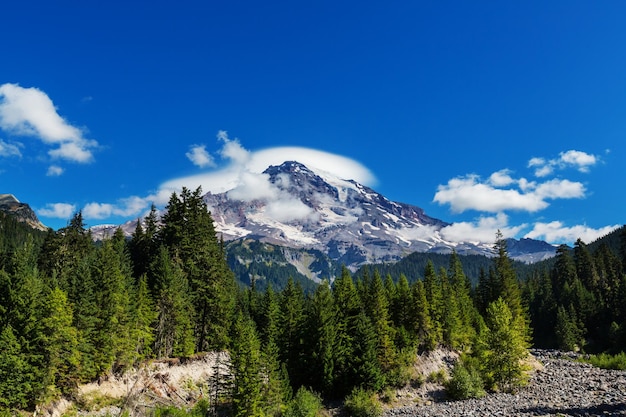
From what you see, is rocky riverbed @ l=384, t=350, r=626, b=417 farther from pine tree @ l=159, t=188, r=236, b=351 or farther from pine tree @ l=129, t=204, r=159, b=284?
pine tree @ l=129, t=204, r=159, b=284

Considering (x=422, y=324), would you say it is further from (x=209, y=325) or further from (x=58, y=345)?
(x=58, y=345)

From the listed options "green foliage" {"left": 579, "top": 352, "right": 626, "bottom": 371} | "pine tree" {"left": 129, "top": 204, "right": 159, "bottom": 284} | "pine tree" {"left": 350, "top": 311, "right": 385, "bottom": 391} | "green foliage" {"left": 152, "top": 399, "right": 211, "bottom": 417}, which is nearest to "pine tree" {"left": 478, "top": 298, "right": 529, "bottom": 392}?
"pine tree" {"left": 350, "top": 311, "right": 385, "bottom": 391}

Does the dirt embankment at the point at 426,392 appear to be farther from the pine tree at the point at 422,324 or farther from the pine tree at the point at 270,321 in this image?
the pine tree at the point at 270,321

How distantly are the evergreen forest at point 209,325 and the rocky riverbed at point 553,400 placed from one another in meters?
4.26

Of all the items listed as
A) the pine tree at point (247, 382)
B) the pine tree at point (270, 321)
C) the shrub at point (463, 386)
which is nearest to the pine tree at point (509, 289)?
the shrub at point (463, 386)

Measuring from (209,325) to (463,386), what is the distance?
3979 centimetres

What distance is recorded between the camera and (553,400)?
198 feet

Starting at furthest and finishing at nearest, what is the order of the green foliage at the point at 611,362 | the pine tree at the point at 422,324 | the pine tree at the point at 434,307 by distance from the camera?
the green foliage at the point at 611,362 → the pine tree at the point at 434,307 → the pine tree at the point at 422,324

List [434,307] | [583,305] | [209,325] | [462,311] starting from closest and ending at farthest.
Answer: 1. [209,325]
2. [434,307]
3. [462,311]
4. [583,305]

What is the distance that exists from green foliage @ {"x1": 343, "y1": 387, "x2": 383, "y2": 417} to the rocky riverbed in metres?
2.00

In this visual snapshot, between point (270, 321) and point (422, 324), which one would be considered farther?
point (422, 324)

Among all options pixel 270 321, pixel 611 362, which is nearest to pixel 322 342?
pixel 270 321

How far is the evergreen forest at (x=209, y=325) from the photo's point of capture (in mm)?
44062

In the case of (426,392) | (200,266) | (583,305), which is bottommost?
(426,392)
